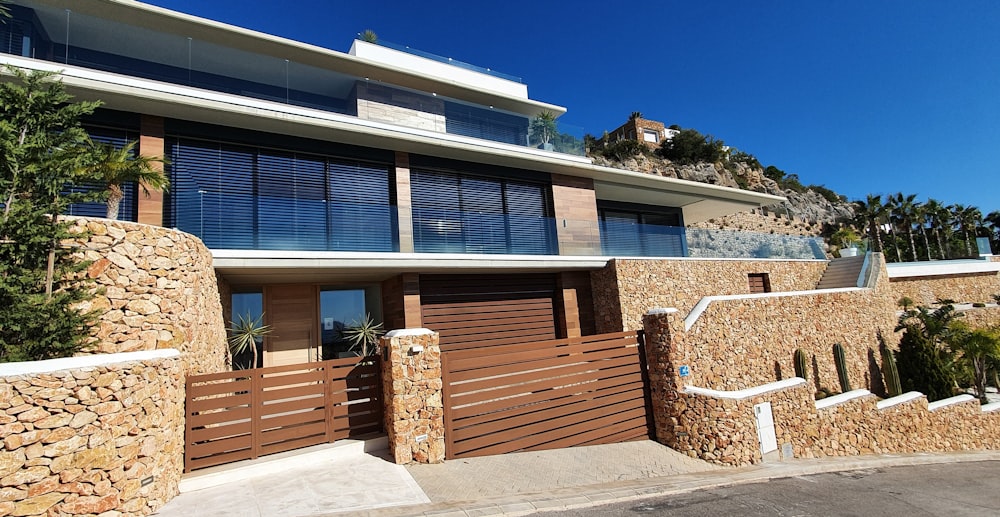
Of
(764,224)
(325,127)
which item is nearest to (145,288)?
(325,127)

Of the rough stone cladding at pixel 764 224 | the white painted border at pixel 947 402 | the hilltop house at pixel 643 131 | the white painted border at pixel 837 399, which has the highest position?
the hilltop house at pixel 643 131

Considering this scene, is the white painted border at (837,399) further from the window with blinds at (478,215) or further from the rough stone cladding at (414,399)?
the rough stone cladding at (414,399)

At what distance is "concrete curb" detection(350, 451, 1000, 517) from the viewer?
5.56 meters

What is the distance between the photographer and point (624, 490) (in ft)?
21.8

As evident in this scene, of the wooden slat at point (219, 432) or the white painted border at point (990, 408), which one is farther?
the white painted border at point (990, 408)

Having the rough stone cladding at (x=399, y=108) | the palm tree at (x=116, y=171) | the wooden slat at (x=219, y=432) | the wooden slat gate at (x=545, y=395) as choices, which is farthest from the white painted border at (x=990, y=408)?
the palm tree at (x=116, y=171)

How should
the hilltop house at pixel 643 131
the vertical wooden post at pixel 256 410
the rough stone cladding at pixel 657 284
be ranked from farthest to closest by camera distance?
the hilltop house at pixel 643 131 → the rough stone cladding at pixel 657 284 → the vertical wooden post at pixel 256 410

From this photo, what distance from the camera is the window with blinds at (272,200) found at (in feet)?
29.5

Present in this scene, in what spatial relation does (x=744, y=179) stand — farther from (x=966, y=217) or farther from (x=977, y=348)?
(x=977, y=348)

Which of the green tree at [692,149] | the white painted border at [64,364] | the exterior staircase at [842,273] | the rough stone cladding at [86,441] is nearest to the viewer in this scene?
the rough stone cladding at [86,441]

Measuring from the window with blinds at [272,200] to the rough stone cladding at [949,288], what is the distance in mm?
25107

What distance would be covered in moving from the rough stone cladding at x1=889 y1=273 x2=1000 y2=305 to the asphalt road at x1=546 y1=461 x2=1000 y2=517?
1671cm

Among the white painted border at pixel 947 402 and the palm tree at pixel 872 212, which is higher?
the palm tree at pixel 872 212

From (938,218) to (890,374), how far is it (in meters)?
38.4
